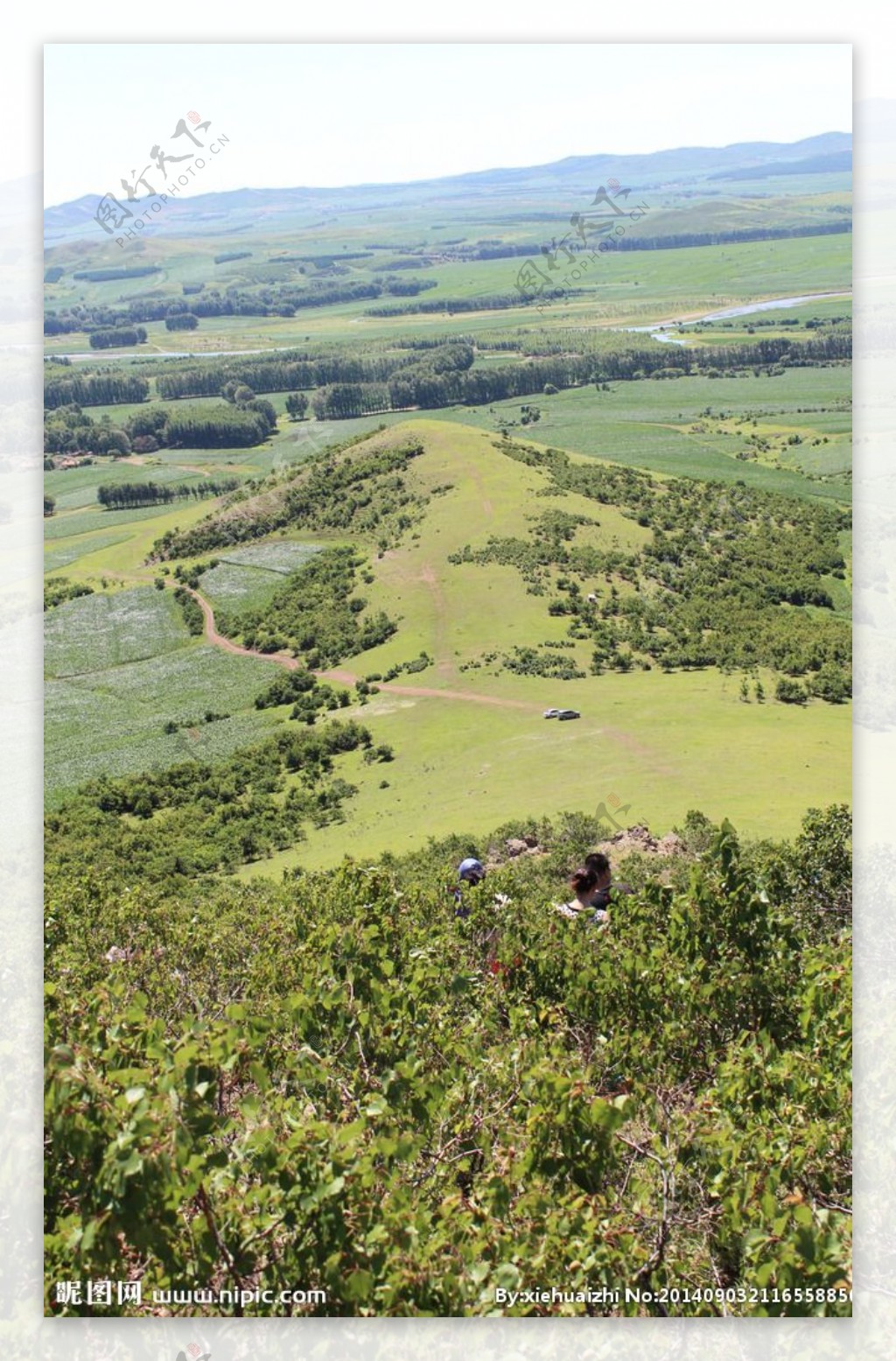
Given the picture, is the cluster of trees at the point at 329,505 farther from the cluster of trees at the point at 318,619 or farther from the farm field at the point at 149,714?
the farm field at the point at 149,714

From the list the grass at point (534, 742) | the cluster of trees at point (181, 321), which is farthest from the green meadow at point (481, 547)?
the cluster of trees at point (181, 321)

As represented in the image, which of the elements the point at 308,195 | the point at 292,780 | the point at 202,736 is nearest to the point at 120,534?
the point at 202,736

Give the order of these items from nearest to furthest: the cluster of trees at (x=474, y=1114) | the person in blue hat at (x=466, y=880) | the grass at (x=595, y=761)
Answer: the cluster of trees at (x=474, y=1114) < the person in blue hat at (x=466, y=880) < the grass at (x=595, y=761)

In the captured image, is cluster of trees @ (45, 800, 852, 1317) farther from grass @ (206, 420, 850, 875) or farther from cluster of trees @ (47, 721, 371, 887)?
cluster of trees @ (47, 721, 371, 887)

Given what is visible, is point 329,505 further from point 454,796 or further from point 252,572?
point 454,796

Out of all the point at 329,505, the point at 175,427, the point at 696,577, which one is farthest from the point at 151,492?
the point at 696,577

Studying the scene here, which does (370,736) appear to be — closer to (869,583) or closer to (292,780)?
(292,780)
